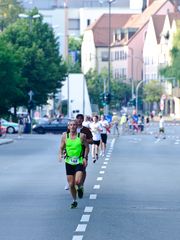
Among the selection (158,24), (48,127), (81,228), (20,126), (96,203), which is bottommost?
(48,127)

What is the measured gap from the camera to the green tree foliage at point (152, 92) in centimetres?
14662

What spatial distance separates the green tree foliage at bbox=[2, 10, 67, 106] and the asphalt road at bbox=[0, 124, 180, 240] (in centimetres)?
5731

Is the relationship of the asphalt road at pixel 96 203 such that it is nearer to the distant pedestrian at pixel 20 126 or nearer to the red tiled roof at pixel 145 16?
the distant pedestrian at pixel 20 126

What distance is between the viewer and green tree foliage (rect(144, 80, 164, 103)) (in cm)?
14662

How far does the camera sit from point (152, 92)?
5792 inches

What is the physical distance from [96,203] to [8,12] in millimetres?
127947

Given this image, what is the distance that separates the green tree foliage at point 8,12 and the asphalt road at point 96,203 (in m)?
109

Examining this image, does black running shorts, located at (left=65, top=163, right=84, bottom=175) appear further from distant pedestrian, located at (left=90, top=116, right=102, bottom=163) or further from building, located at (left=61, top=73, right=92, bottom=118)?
building, located at (left=61, top=73, right=92, bottom=118)

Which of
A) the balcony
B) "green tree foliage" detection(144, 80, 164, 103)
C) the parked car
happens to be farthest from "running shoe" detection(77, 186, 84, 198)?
"green tree foliage" detection(144, 80, 164, 103)

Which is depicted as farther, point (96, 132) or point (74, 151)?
point (96, 132)

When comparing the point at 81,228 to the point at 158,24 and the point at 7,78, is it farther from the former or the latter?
the point at 158,24

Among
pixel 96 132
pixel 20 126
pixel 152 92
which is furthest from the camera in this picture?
pixel 152 92

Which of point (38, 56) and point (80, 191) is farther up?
point (38, 56)

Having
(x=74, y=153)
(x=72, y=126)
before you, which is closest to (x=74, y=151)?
(x=74, y=153)
